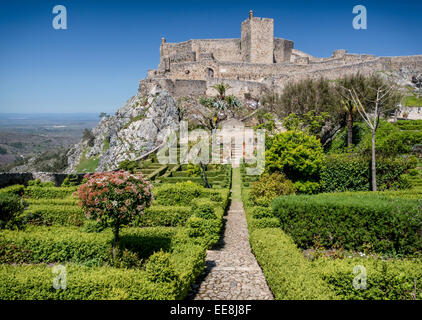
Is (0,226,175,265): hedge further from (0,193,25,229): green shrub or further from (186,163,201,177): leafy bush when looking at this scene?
(186,163,201,177): leafy bush

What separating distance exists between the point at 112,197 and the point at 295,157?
12087 millimetres

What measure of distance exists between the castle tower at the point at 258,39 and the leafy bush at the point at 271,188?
3994 centimetres

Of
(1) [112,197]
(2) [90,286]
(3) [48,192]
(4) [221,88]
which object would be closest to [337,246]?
(1) [112,197]

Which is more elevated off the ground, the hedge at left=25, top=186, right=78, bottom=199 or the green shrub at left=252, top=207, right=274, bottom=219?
the green shrub at left=252, top=207, right=274, bottom=219

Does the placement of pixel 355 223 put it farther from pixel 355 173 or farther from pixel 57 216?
pixel 57 216

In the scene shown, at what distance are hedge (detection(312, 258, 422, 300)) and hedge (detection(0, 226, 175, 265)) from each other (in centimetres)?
445

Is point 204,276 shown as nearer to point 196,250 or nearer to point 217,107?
point 196,250

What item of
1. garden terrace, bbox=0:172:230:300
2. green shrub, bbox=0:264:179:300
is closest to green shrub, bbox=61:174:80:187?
garden terrace, bbox=0:172:230:300

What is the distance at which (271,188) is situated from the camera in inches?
591

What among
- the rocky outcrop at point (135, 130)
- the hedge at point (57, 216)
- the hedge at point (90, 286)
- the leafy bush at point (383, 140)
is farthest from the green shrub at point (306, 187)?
the rocky outcrop at point (135, 130)

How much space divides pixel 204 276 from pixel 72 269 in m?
3.21

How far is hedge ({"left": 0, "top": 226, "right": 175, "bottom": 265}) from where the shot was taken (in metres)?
8.41

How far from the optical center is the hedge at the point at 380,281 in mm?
6047
